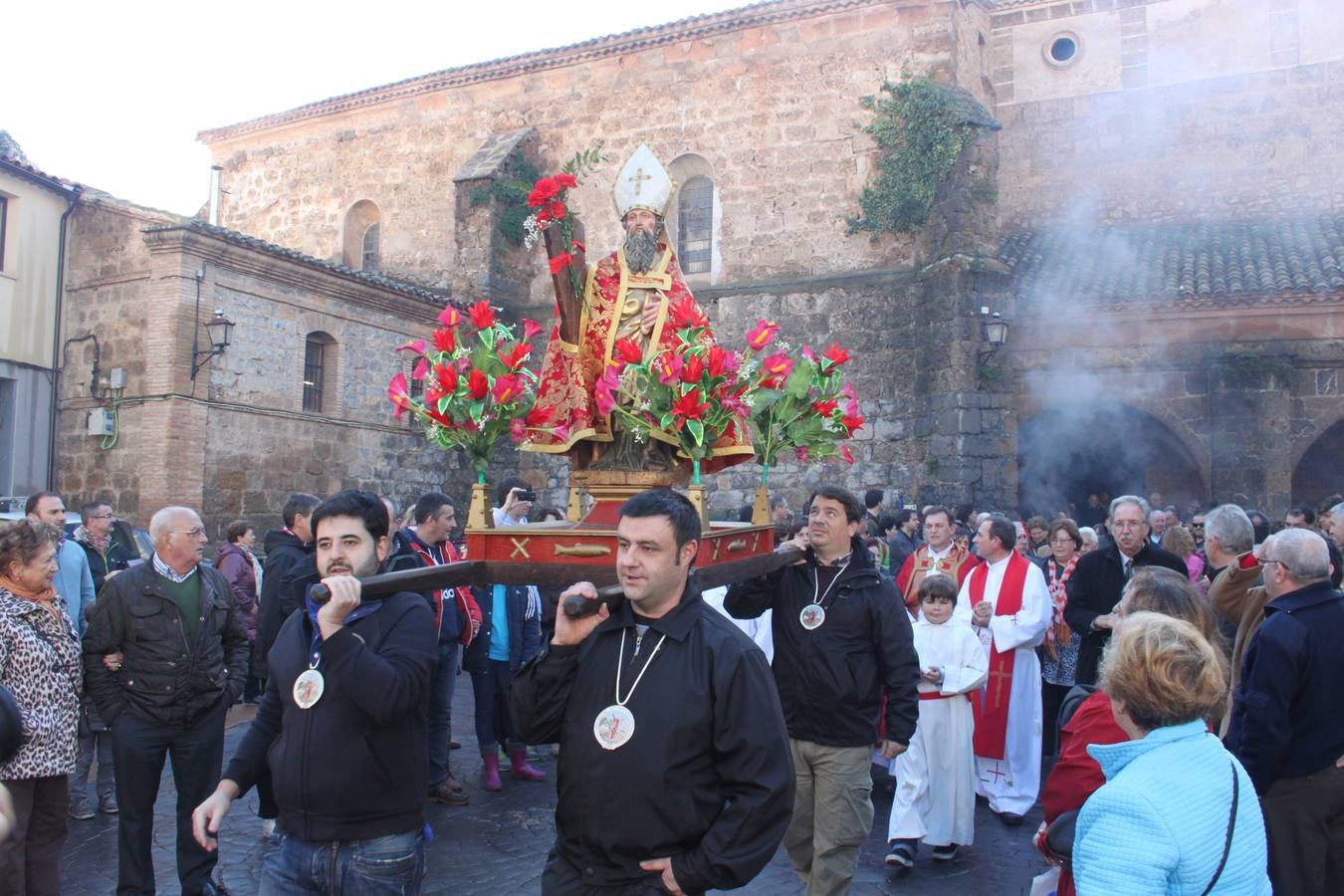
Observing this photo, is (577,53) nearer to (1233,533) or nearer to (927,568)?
(927,568)

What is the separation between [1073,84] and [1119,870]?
73.4ft

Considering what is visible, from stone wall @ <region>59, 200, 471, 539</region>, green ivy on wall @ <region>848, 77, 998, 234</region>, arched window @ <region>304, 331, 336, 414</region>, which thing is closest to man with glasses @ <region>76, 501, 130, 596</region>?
stone wall @ <region>59, 200, 471, 539</region>

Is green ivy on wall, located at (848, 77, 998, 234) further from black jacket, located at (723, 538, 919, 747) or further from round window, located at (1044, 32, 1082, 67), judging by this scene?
black jacket, located at (723, 538, 919, 747)

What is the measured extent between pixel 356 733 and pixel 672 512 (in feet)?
3.89

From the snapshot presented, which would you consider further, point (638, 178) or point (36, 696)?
point (638, 178)

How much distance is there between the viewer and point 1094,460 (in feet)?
62.4

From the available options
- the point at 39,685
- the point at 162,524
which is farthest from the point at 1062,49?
the point at 39,685

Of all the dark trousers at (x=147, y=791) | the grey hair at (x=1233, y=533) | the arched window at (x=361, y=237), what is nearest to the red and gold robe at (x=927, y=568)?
the grey hair at (x=1233, y=533)

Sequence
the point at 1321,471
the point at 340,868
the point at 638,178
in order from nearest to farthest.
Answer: the point at 340,868, the point at 638,178, the point at 1321,471

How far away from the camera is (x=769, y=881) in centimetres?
574

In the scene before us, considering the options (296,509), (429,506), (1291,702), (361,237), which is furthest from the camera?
(361,237)

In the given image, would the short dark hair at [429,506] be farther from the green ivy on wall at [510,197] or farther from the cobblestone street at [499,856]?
the green ivy on wall at [510,197]

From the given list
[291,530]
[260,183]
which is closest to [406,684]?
[291,530]

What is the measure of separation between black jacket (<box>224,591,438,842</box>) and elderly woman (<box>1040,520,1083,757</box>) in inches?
229
